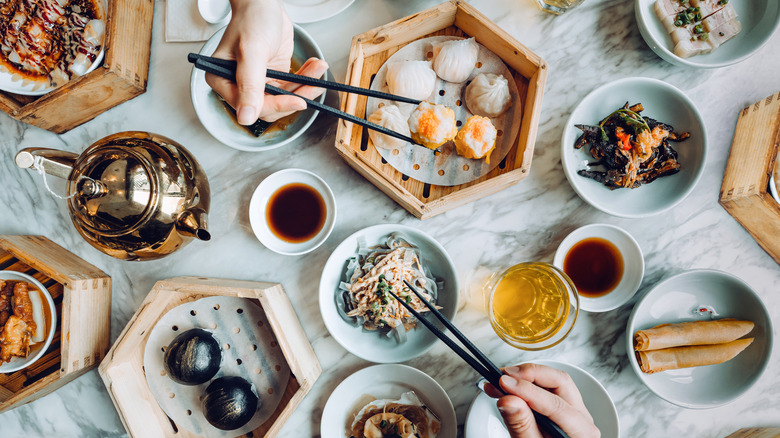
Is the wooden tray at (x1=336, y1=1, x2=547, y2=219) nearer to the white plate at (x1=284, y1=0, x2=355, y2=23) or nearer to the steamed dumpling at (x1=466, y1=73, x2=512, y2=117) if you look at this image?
the steamed dumpling at (x1=466, y1=73, x2=512, y2=117)

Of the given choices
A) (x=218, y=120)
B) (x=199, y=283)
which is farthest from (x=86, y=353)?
(x=218, y=120)

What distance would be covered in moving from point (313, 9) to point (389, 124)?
0.65 metres

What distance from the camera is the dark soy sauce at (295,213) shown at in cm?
197

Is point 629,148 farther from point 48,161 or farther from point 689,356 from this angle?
point 48,161

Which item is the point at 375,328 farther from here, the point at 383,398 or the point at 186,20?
the point at 186,20

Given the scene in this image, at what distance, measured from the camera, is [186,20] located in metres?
2.01

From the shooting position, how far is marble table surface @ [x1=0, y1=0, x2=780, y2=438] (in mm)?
2010

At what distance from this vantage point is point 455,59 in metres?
1.86

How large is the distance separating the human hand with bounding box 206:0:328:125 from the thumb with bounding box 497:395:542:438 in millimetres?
1244

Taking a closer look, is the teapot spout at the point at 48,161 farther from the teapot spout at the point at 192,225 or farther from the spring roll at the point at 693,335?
the spring roll at the point at 693,335

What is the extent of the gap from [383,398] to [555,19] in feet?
6.22

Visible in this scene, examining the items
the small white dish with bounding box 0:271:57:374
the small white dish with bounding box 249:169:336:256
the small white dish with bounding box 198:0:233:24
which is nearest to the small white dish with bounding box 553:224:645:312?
the small white dish with bounding box 249:169:336:256

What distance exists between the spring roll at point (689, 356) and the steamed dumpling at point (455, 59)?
143 centimetres

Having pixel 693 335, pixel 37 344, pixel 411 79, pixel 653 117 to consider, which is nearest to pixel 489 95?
pixel 411 79
